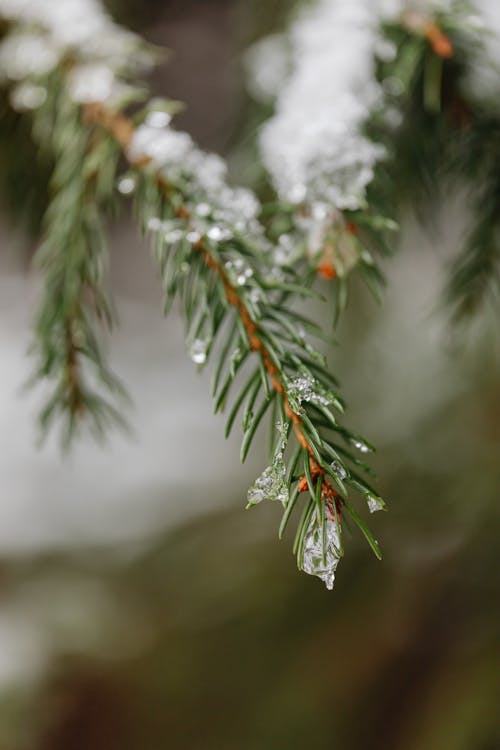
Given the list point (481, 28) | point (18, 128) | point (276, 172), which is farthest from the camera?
point (18, 128)

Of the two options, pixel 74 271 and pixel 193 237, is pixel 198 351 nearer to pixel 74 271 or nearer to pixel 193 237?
pixel 193 237

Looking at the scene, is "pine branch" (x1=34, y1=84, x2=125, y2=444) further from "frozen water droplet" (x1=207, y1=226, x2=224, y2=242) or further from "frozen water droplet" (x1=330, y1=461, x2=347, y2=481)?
"frozen water droplet" (x1=330, y1=461, x2=347, y2=481)

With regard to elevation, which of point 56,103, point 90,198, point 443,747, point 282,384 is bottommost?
point 443,747

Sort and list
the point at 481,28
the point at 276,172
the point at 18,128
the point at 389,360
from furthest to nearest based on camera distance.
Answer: the point at 389,360
the point at 18,128
the point at 276,172
the point at 481,28

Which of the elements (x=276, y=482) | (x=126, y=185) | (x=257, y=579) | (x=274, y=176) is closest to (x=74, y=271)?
(x=126, y=185)

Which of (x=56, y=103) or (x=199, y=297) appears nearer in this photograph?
(x=199, y=297)

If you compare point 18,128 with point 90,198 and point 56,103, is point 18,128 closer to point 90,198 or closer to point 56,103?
point 56,103

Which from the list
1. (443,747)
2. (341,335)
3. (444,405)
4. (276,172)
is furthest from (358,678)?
(276,172)

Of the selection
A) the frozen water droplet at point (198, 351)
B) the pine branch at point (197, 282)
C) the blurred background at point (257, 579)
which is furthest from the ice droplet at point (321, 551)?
the blurred background at point (257, 579)

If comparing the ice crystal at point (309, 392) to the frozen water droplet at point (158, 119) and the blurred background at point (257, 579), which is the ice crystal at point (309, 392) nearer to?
the frozen water droplet at point (158, 119)
